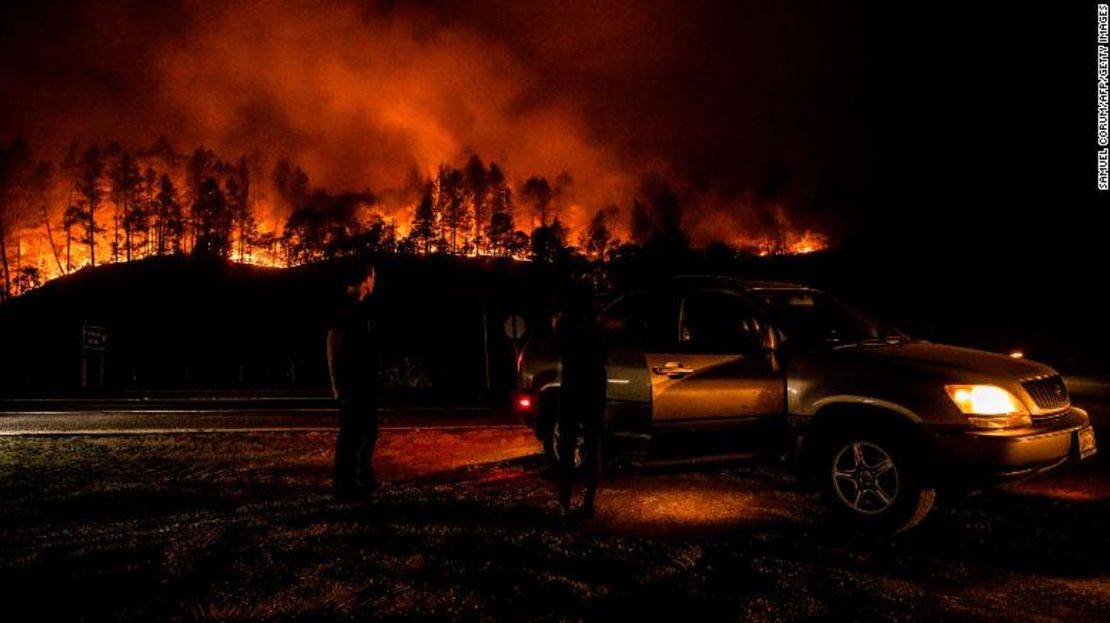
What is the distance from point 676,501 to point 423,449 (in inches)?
171

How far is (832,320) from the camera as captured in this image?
262 inches

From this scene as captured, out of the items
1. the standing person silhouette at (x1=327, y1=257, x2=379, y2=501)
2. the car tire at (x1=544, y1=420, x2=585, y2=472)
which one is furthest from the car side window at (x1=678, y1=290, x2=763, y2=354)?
the standing person silhouette at (x1=327, y1=257, x2=379, y2=501)

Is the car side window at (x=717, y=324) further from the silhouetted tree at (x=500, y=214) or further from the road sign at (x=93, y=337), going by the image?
the silhouetted tree at (x=500, y=214)

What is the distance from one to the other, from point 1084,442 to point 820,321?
2.13 m

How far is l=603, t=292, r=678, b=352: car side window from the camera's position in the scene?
6.65 m

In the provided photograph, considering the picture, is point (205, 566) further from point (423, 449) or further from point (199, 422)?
point (199, 422)

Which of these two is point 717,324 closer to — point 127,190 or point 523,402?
point 523,402

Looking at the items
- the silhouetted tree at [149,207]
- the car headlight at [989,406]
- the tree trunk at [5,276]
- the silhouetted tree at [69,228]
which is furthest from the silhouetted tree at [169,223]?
the car headlight at [989,406]

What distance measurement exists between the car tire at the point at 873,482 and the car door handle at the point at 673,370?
1.27 metres

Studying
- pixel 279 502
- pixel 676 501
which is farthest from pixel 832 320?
pixel 279 502

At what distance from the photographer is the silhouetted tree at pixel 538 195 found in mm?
113250

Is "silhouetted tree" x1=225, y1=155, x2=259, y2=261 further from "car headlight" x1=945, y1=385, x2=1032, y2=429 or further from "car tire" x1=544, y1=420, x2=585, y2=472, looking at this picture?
"car headlight" x1=945, y1=385, x2=1032, y2=429

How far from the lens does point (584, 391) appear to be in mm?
6160

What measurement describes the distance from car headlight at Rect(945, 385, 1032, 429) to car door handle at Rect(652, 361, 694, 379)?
1986 millimetres
